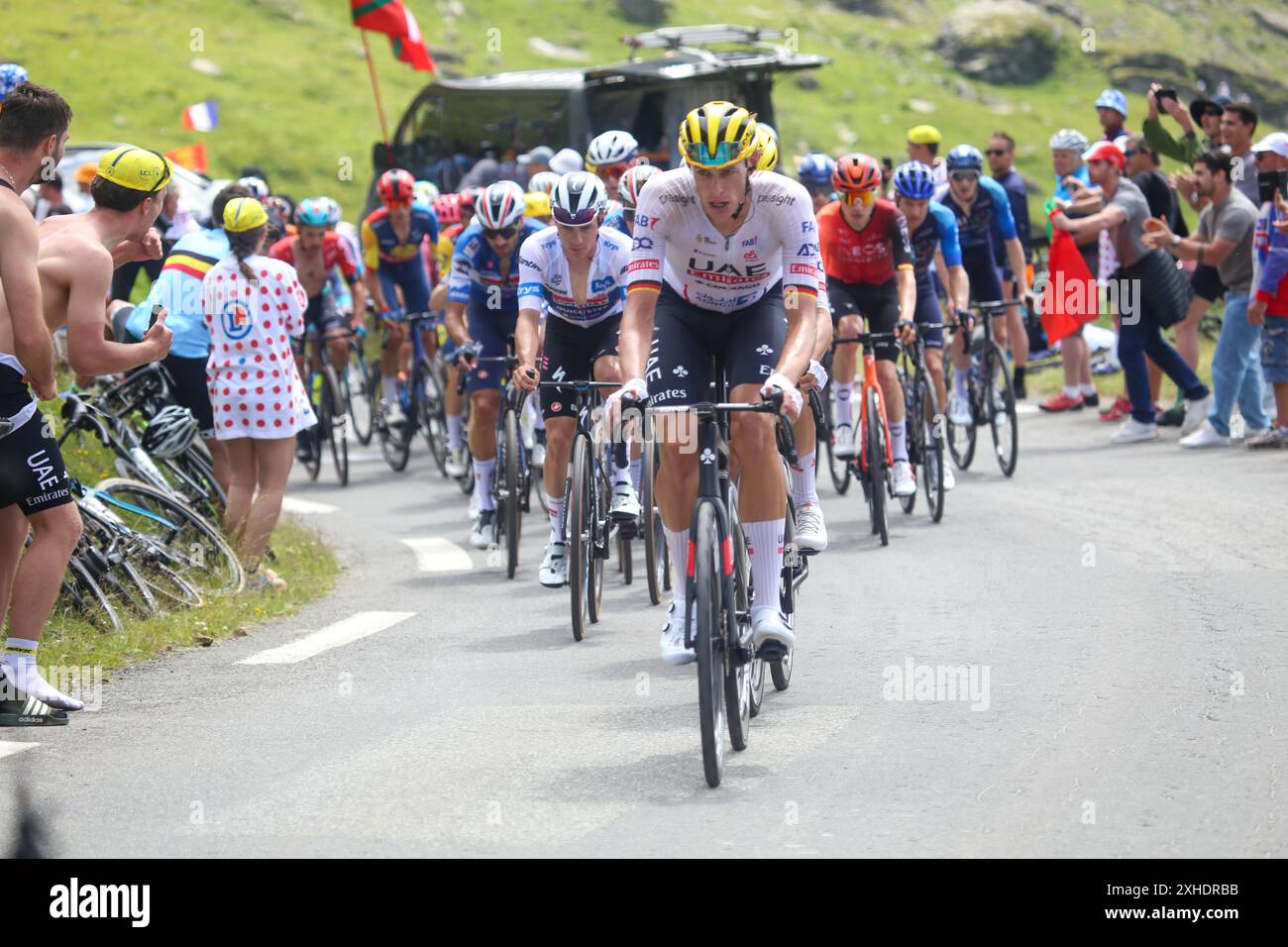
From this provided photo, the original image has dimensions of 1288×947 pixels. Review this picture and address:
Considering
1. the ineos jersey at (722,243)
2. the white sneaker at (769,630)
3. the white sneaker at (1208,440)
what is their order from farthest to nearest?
the white sneaker at (1208,440), the ineos jersey at (722,243), the white sneaker at (769,630)

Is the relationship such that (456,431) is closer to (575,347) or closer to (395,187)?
(395,187)

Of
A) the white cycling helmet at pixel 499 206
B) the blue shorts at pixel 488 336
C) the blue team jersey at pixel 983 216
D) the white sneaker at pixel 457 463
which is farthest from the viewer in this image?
the blue team jersey at pixel 983 216

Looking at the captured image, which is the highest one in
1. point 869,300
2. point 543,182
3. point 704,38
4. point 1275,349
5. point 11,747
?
point 704,38

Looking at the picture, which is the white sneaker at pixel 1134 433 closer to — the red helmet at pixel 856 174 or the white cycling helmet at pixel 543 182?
the red helmet at pixel 856 174

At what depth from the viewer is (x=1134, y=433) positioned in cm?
1546

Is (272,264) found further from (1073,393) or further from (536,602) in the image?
(1073,393)

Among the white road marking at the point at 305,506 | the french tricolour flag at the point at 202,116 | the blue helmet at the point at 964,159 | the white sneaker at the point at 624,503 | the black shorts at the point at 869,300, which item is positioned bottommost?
the white road marking at the point at 305,506

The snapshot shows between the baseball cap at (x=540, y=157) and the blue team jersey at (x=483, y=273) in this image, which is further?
the baseball cap at (x=540, y=157)

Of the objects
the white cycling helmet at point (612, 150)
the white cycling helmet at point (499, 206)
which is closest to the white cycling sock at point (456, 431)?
the white cycling helmet at point (612, 150)

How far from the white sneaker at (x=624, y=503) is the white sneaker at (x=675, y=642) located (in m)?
3.11

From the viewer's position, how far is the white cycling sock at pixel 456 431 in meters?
14.2

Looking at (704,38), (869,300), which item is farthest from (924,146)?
(869,300)

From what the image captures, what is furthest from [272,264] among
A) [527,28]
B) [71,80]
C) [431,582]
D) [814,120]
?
[527,28]

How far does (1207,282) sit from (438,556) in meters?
6.71
